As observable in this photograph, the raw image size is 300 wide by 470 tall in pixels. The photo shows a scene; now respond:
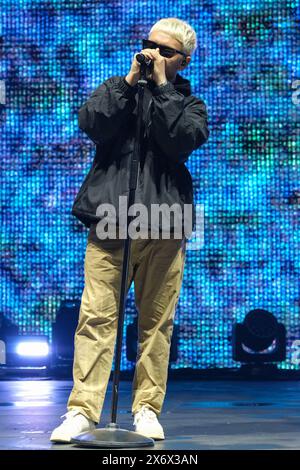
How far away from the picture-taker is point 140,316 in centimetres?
308

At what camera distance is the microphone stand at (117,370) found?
2.69m

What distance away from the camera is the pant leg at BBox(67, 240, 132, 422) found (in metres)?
2.88

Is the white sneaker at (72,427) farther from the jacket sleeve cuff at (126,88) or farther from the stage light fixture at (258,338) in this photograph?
the stage light fixture at (258,338)

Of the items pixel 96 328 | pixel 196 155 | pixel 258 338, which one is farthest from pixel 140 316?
pixel 196 155

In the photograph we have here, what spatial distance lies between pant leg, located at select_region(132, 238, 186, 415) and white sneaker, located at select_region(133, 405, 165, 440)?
0.07ft

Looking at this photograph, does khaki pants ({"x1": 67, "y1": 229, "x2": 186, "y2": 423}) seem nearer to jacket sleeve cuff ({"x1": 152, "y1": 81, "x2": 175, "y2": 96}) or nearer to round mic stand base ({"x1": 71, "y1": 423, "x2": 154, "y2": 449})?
round mic stand base ({"x1": 71, "y1": 423, "x2": 154, "y2": 449})

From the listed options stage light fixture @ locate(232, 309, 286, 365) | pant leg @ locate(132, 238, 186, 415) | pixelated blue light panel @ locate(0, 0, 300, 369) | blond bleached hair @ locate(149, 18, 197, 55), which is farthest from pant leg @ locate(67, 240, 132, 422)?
pixelated blue light panel @ locate(0, 0, 300, 369)

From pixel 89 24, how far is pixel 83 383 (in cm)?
445

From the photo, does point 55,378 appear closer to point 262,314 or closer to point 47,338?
point 47,338

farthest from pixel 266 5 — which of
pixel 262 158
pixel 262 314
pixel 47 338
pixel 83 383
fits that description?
pixel 83 383

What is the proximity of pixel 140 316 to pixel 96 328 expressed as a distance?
21 centimetres

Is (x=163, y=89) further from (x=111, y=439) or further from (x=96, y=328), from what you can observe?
(x=111, y=439)

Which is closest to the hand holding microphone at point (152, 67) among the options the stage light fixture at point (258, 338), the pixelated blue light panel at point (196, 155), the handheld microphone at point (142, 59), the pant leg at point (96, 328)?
the handheld microphone at point (142, 59)

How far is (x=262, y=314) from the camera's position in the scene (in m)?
6.44
